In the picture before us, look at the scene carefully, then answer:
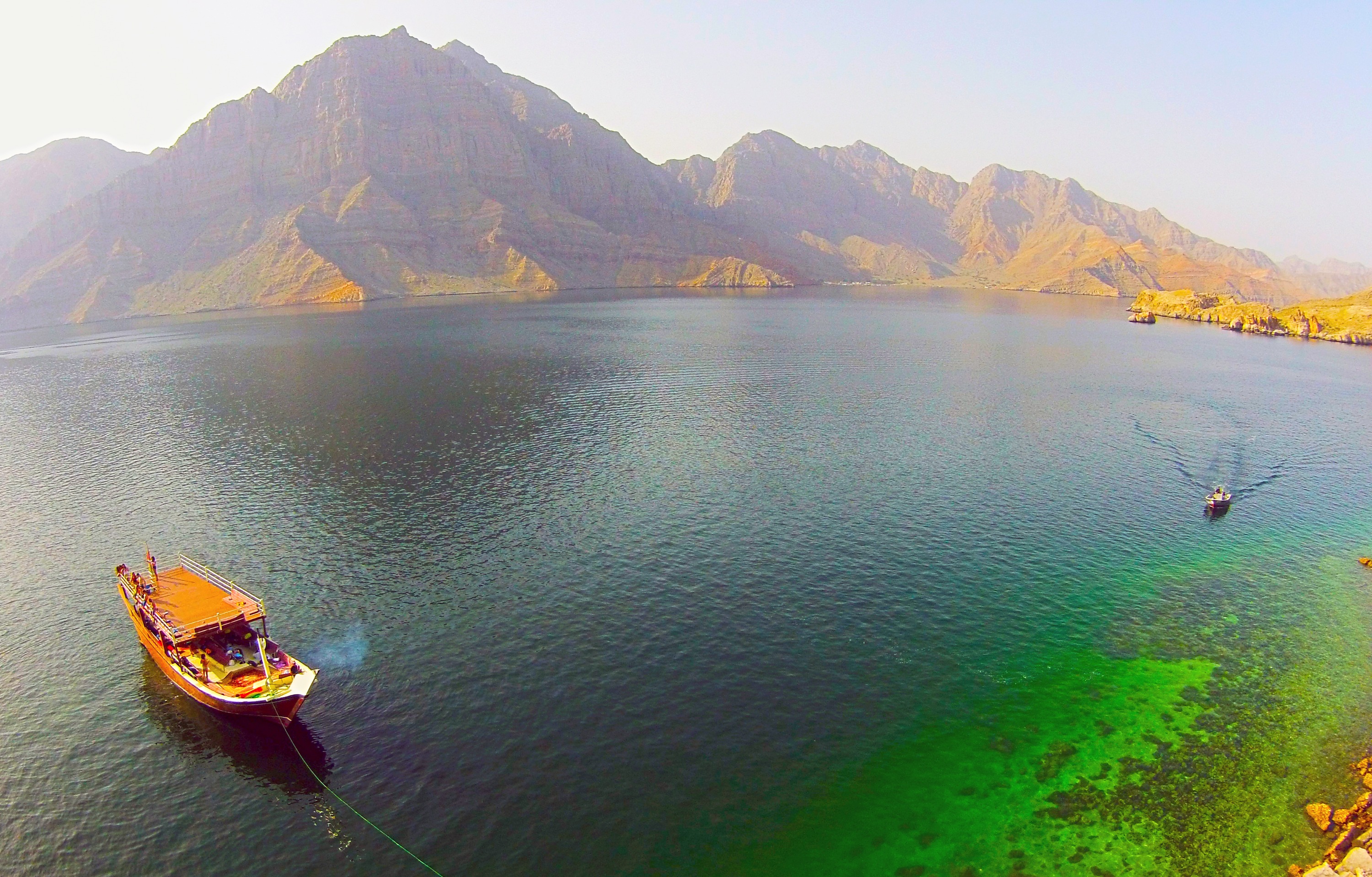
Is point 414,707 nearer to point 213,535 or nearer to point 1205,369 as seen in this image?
point 213,535

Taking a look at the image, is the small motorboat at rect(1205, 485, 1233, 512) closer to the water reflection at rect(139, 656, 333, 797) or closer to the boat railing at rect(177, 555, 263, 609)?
the water reflection at rect(139, 656, 333, 797)

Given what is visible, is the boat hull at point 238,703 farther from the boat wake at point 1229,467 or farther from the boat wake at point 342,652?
the boat wake at point 1229,467

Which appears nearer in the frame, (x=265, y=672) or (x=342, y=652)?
(x=265, y=672)

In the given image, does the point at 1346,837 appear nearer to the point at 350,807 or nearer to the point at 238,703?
the point at 350,807

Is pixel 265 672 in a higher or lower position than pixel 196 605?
lower

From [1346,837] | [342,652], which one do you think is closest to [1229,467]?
[1346,837]

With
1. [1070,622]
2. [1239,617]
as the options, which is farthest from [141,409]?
[1239,617]
